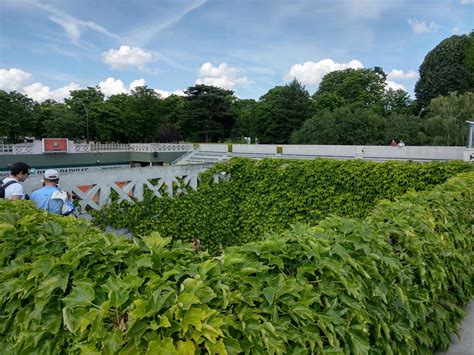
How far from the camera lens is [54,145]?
817 inches

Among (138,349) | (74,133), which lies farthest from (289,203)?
(74,133)

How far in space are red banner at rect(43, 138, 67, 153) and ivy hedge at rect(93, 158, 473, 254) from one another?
1583 cm

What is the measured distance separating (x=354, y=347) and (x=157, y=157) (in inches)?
958

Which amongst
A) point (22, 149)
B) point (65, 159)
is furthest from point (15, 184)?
point (65, 159)

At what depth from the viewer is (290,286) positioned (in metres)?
1.31

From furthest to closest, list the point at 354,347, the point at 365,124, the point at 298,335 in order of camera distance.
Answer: the point at 365,124
the point at 354,347
the point at 298,335

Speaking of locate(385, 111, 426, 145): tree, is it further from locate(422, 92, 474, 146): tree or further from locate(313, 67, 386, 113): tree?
locate(313, 67, 386, 113): tree

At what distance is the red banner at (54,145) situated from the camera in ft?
66.9

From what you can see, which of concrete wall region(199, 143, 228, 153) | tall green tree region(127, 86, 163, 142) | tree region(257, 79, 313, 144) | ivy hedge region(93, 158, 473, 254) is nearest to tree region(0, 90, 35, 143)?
tall green tree region(127, 86, 163, 142)

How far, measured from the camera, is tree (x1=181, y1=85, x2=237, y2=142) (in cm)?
3434

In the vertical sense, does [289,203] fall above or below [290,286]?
below

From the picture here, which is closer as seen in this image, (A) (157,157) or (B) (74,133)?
(A) (157,157)

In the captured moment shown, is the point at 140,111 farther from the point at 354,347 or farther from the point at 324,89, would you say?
the point at 354,347

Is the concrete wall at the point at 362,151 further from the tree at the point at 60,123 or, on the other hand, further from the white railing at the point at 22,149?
the tree at the point at 60,123
